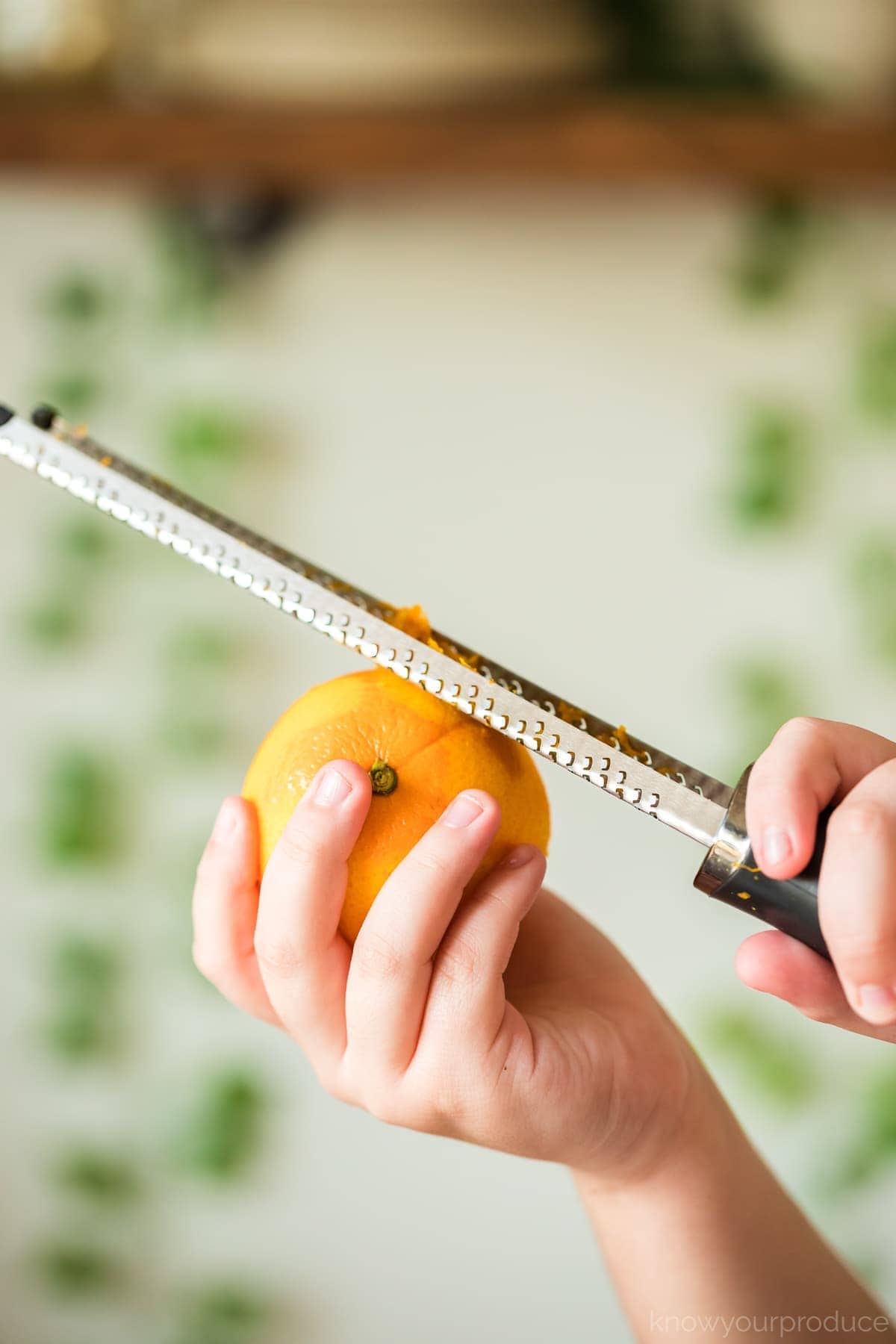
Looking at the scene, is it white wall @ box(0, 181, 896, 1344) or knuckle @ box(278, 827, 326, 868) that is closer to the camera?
knuckle @ box(278, 827, 326, 868)

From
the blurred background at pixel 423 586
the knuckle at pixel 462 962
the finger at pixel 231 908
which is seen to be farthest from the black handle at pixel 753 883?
the blurred background at pixel 423 586

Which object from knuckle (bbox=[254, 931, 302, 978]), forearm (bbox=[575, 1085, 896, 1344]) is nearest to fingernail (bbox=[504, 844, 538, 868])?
knuckle (bbox=[254, 931, 302, 978])

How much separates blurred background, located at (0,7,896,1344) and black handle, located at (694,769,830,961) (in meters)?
0.74

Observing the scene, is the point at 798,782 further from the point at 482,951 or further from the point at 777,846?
the point at 482,951

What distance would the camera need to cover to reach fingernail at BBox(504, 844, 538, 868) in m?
0.49

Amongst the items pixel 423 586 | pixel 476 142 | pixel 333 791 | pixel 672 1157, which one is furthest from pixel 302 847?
pixel 423 586

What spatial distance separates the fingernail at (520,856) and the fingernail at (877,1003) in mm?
151

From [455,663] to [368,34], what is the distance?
2.10ft

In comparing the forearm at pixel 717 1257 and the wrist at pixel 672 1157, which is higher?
the wrist at pixel 672 1157

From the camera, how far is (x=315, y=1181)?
1297 mm

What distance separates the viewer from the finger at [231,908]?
519mm

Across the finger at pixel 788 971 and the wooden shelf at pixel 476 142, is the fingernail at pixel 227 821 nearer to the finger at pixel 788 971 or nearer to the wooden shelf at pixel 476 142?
the finger at pixel 788 971

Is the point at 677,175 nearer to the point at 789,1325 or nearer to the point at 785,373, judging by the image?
the point at 785,373

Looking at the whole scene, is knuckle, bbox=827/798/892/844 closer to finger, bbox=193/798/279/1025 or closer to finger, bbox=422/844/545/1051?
finger, bbox=422/844/545/1051
